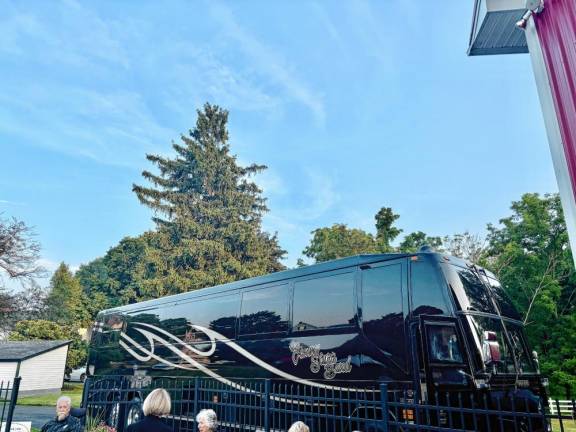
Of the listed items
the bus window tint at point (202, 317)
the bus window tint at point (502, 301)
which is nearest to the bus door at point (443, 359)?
the bus window tint at point (502, 301)

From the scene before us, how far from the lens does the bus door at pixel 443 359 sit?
18.3 ft

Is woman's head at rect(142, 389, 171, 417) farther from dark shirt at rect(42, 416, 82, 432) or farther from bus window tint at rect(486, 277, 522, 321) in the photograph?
bus window tint at rect(486, 277, 522, 321)

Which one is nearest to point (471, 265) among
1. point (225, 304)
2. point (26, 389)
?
point (225, 304)

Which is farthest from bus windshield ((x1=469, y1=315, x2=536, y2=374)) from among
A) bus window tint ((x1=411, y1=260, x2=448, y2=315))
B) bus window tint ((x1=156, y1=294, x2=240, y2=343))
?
bus window tint ((x1=156, y1=294, x2=240, y2=343))

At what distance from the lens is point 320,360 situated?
7105mm

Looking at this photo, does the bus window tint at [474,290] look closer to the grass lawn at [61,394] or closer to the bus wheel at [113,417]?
the bus wheel at [113,417]

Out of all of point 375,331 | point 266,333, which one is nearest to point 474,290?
point 375,331

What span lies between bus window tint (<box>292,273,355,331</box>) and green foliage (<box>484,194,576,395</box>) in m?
18.5

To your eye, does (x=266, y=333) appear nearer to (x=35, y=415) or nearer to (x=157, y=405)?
(x=157, y=405)

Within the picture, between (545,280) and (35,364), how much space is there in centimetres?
3440

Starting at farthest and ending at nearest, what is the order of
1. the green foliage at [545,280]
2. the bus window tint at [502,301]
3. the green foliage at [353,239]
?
the green foliage at [353,239] < the green foliage at [545,280] < the bus window tint at [502,301]

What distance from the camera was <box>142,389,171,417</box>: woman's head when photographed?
3.94 m

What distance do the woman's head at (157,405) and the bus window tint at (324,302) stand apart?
12.2 ft

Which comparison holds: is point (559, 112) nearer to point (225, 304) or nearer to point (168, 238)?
point (225, 304)
